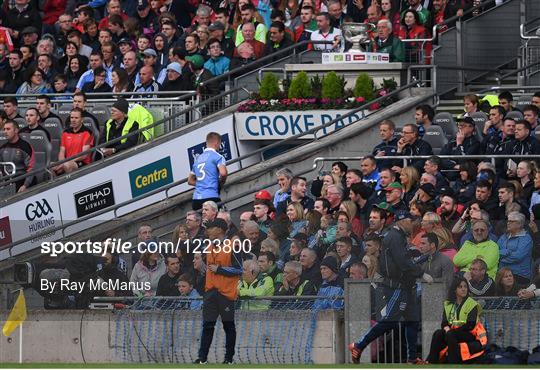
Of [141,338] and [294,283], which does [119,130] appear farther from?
[294,283]

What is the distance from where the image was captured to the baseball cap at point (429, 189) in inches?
947

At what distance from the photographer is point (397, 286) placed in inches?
868

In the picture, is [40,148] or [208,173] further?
[40,148]

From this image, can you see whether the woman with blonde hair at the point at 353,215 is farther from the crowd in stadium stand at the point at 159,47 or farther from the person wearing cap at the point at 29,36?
the person wearing cap at the point at 29,36

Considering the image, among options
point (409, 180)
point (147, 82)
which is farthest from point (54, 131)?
point (409, 180)

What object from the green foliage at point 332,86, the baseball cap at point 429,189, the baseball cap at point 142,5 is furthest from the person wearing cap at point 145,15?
the baseball cap at point 429,189

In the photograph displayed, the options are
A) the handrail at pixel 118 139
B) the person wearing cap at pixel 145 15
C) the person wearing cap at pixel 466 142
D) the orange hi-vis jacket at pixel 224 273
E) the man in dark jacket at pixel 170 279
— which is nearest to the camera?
the orange hi-vis jacket at pixel 224 273

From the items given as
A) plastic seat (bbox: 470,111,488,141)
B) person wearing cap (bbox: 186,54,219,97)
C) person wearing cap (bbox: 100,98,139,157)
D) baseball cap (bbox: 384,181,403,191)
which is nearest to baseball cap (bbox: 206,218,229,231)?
baseball cap (bbox: 384,181,403,191)

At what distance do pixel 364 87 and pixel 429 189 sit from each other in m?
5.32

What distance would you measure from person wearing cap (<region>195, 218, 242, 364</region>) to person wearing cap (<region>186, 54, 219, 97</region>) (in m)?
8.45

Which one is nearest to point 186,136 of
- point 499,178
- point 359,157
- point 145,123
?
point 145,123

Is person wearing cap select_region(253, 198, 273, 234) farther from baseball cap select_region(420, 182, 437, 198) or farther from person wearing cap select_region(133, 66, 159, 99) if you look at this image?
person wearing cap select_region(133, 66, 159, 99)

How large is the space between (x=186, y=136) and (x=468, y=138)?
5.27m

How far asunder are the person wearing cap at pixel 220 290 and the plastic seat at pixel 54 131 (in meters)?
8.18
